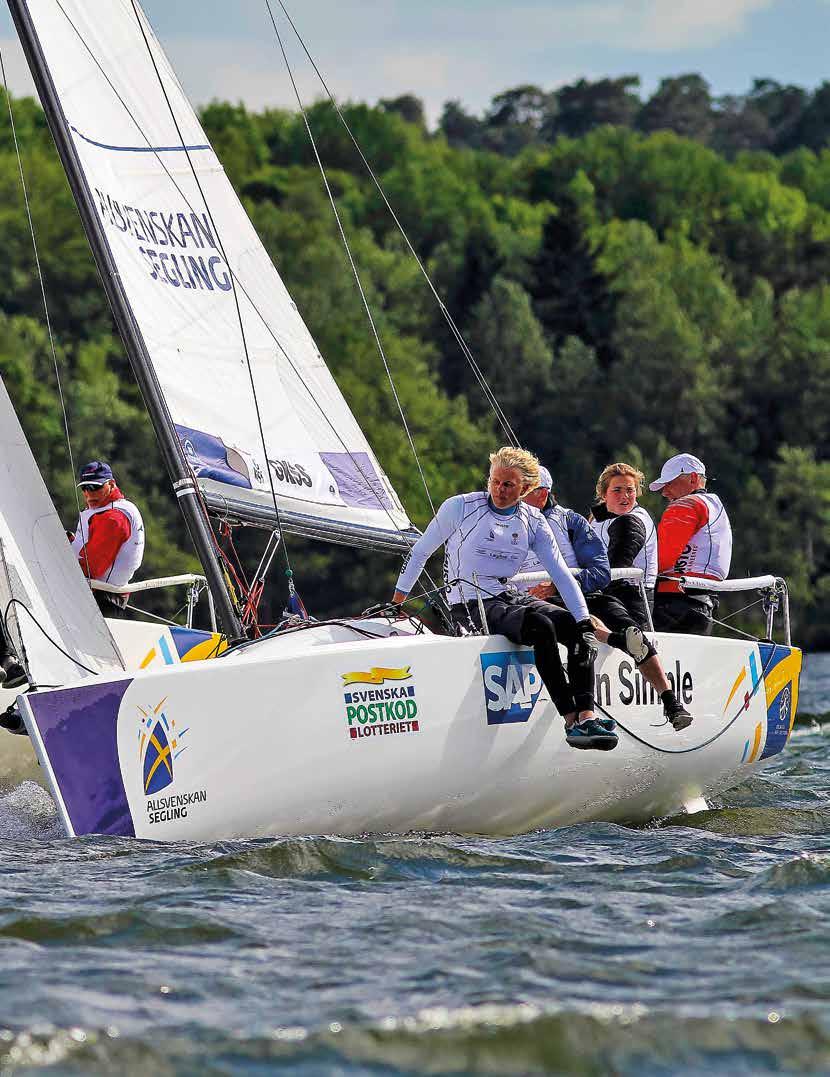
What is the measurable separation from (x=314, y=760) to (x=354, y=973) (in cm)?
159

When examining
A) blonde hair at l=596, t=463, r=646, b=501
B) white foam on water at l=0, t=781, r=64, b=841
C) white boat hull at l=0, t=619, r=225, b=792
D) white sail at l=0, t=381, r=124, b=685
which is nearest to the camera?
white sail at l=0, t=381, r=124, b=685

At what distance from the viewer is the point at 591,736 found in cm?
571

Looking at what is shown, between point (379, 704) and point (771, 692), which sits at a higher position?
point (379, 704)

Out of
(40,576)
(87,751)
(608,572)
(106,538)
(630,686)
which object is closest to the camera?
(87,751)

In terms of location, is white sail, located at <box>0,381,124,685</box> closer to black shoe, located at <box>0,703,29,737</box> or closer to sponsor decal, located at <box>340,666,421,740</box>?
black shoe, located at <box>0,703,29,737</box>

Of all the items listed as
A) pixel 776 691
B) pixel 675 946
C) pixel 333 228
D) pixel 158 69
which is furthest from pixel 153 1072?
pixel 333 228

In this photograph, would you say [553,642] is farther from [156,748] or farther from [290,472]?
[290,472]

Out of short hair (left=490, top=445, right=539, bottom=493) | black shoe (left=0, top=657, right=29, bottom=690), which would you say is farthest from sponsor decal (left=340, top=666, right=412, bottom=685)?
black shoe (left=0, top=657, right=29, bottom=690)

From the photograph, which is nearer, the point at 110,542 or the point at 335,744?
the point at 335,744

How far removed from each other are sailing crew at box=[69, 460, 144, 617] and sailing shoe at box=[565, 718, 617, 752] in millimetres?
2852

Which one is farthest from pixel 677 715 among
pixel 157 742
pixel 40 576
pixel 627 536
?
pixel 40 576

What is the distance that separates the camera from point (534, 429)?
1561 inches

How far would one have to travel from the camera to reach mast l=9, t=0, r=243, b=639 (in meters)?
6.85

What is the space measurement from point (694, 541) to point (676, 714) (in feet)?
4.34
